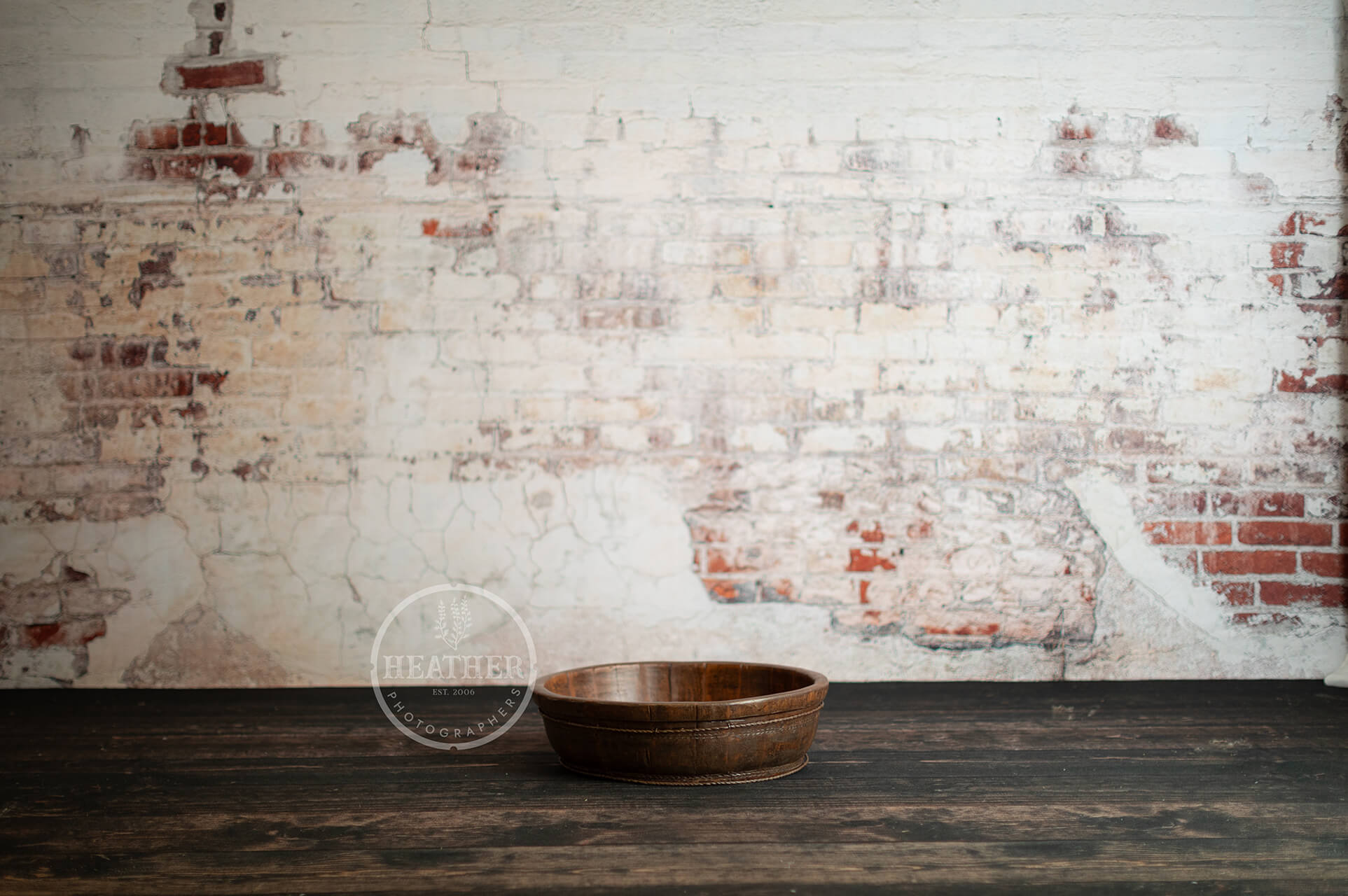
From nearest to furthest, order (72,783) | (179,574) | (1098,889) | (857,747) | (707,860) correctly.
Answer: (1098,889), (707,860), (72,783), (857,747), (179,574)

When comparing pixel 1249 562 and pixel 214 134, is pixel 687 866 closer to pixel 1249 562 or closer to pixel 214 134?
pixel 1249 562

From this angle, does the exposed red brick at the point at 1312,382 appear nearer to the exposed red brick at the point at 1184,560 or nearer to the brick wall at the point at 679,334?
the brick wall at the point at 679,334

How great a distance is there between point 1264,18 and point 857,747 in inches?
101

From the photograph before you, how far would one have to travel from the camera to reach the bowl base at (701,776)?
6.13 feet

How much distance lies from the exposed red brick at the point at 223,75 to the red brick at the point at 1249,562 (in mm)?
3187

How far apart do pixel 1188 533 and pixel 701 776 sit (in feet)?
6.36

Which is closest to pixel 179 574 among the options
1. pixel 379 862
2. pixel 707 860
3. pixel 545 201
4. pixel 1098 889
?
pixel 545 201

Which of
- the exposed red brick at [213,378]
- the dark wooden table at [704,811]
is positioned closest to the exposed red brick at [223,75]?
the exposed red brick at [213,378]

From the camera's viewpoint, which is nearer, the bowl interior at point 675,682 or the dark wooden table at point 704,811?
the dark wooden table at point 704,811

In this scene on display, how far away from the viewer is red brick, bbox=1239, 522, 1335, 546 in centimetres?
308

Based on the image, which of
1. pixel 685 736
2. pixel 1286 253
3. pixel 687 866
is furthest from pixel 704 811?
pixel 1286 253

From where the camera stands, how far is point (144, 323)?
10.2 ft

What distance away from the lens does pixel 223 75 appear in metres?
3.12

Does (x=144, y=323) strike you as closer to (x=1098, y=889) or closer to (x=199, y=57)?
(x=199, y=57)
